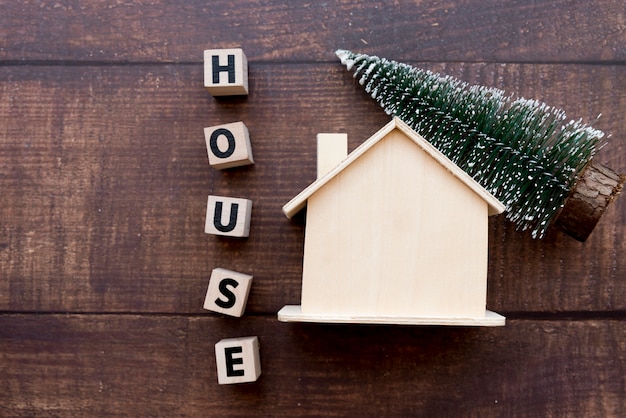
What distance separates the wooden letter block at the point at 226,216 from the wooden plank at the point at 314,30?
0.23 m

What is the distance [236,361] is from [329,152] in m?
0.34

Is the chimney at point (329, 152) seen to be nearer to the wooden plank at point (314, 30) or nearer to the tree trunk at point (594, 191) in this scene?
the wooden plank at point (314, 30)

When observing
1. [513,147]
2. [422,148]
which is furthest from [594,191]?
[422,148]

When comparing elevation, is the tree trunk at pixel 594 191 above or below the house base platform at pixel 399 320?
above

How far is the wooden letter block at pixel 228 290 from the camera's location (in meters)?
0.82

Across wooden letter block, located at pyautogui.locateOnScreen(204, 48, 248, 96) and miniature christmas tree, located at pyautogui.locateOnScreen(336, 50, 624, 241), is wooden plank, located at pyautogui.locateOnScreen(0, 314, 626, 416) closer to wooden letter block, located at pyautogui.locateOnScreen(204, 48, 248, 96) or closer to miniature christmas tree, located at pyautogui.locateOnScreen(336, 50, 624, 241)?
miniature christmas tree, located at pyautogui.locateOnScreen(336, 50, 624, 241)

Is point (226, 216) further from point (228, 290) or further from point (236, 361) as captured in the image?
point (236, 361)

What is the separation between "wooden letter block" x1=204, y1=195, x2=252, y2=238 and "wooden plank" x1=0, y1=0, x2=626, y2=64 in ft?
0.77

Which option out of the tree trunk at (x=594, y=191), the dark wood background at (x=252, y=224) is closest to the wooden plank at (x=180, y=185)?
the dark wood background at (x=252, y=224)

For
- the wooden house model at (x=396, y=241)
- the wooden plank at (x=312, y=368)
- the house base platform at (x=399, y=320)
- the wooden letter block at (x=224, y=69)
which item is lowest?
the wooden plank at (x=312, y=368)

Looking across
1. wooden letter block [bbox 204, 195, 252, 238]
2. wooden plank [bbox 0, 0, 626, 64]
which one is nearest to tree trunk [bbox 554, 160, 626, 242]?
wooden plank [bbox 0, 0, 626, 64]

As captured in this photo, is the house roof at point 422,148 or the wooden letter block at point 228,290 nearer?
the house roof at point 422,148

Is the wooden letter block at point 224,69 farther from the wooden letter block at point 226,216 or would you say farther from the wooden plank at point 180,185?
the wooden letter block at point 226,216

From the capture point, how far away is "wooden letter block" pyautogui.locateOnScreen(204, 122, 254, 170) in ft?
2.67
